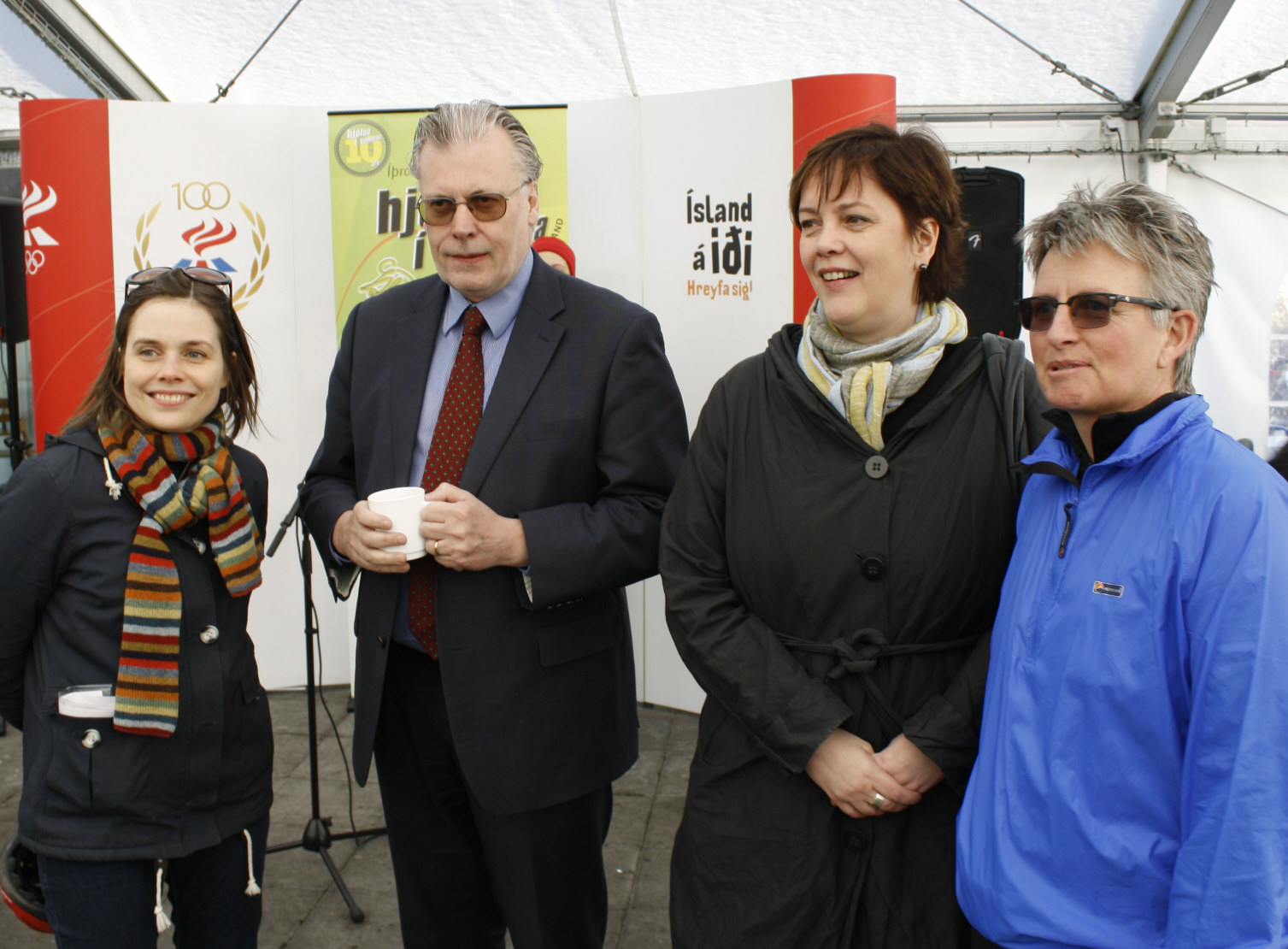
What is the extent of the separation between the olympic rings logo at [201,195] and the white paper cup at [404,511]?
320 centimetres

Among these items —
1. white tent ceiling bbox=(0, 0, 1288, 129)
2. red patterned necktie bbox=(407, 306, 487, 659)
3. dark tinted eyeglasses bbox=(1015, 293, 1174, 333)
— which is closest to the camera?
dark tinted eyeglasses bbox=(1015, 293, 1174, 333)

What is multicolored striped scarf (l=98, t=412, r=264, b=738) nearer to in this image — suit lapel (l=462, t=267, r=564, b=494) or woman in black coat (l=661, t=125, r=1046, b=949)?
suit lapel (l=462, t=267, r=564, b=494)

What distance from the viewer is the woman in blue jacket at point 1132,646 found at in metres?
1.00

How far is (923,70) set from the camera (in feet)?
15.4

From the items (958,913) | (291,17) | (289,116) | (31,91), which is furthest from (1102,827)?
(31,91)

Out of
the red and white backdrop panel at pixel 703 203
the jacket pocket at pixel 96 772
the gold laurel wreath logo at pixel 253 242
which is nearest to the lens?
the jacket pocket at pixel 96 772

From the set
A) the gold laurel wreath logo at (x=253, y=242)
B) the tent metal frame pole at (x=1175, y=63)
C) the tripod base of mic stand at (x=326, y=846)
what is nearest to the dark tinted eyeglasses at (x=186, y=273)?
the tripod base of mic stand at (x=326, y=846)

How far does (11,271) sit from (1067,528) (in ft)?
16.7

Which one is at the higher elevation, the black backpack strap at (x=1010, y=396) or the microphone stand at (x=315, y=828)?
the black backpack strap at (x=1010, y=396)

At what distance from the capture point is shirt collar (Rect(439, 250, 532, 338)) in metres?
1.85

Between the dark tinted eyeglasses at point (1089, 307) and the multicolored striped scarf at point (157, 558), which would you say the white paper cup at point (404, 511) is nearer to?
the multicolored striped scarf at point (157, 558)

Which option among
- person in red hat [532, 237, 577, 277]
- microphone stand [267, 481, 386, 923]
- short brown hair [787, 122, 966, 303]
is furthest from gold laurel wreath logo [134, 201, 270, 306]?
short brown hair [787, 122, 966, 303]

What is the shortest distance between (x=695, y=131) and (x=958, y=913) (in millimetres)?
3109

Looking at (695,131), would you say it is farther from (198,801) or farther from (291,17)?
(198,801)
